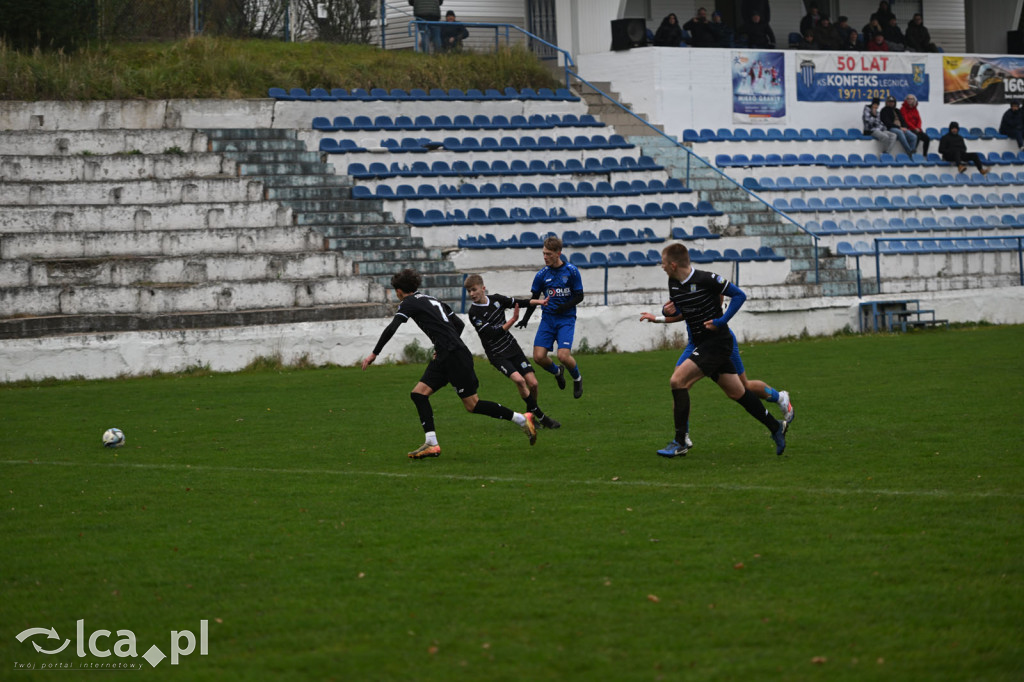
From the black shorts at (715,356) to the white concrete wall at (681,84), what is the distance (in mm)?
20541

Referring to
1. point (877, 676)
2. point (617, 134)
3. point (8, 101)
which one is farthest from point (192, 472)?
point (617, 134)

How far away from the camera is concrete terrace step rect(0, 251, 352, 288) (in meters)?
19.5

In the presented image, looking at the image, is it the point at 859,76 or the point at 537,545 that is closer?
the point at 537,545

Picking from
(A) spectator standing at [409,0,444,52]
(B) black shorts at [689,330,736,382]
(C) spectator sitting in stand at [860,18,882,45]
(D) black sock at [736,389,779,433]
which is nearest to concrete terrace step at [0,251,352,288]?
(A) spectator standing at [409,0,444,52]

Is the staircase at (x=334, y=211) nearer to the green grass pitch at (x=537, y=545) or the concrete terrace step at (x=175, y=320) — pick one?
the concrete terrace step at (x=175, y=320)

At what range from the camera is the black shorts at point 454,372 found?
10586 millimetres

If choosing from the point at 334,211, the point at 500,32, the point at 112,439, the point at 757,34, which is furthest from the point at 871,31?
the point at 112,439

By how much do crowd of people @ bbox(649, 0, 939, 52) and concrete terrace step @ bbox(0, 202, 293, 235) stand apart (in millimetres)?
13314

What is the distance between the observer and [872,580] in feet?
19.4

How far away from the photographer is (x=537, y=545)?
691 centimetres

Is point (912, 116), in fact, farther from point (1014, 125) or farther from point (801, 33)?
point (801, 33)

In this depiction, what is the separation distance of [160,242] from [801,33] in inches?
804

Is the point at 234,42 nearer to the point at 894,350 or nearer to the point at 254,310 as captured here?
the point at 254,310

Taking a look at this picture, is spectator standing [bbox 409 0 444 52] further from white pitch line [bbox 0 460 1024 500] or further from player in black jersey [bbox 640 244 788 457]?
player in black jersey [bbox 640 244 788 457]
